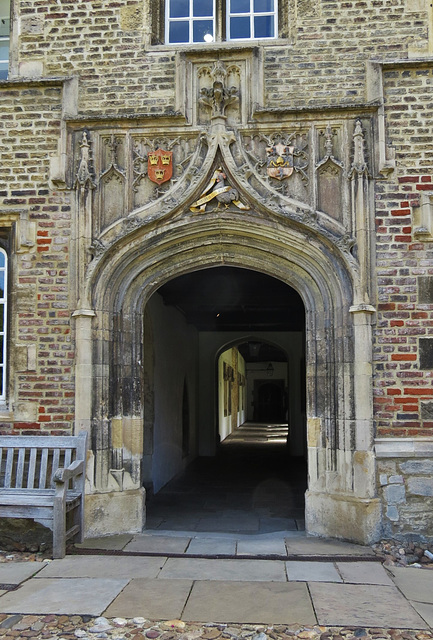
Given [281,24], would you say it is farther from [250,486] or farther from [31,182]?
[250,486]

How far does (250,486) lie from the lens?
9.40 metres

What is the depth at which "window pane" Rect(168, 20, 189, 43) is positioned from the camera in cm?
660

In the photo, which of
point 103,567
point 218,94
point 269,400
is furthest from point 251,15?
point 269,400

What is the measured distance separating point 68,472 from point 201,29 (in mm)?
4792

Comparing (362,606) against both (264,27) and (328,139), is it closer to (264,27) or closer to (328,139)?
(328,139)

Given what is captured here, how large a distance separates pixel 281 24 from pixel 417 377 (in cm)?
393

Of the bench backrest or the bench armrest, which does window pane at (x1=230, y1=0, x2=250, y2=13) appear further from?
the bench armrest

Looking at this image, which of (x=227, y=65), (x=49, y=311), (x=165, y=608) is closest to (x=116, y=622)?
(x=165, y=608)

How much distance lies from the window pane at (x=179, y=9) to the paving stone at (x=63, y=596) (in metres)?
5.69

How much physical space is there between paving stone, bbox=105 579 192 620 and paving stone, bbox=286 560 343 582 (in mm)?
844

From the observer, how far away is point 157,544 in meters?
5.66

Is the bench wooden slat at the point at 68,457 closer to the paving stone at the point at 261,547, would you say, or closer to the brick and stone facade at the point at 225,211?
the brick and stone facade at the point at 225,211

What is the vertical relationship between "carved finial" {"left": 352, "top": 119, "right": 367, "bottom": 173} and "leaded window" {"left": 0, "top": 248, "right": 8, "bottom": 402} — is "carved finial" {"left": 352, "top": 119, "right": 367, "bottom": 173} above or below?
above

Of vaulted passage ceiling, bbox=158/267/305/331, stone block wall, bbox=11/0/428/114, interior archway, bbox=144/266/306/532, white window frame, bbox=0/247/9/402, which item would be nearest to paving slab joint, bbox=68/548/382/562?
interior archway, bbox=144/266/306/532
